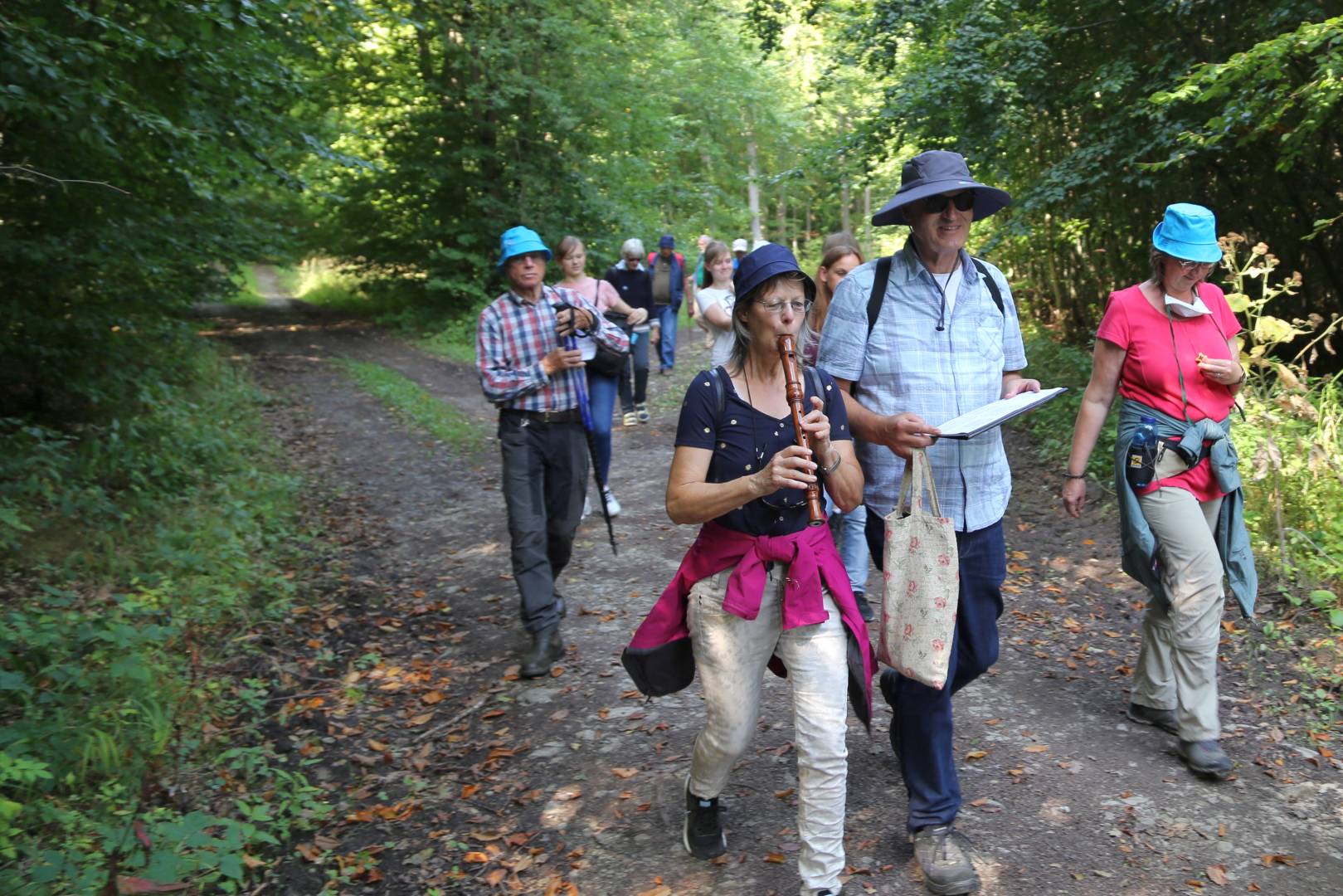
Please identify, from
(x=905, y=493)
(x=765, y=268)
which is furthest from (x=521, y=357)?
(x=905, y=493)

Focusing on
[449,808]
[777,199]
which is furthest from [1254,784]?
[777,199]

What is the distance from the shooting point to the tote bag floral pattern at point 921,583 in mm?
3143

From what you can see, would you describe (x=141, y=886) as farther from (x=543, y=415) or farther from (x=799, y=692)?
(x=543, y=415)

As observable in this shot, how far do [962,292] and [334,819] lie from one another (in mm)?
3315

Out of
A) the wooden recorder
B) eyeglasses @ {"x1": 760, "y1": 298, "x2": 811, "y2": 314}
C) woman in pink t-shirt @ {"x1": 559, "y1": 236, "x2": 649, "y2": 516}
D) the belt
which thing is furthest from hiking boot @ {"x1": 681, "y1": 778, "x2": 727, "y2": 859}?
woman in pink t-shirt @ {"x1": 559, "y1": 236, "x2": 649, "y2": 516}

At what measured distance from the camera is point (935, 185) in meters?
3.24

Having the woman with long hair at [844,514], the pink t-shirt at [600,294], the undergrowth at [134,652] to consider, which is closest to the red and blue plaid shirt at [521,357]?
the woman with long hair at [844,514]

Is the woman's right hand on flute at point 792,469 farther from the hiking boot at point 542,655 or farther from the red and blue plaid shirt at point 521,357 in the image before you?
the hiking boot at point 542,655

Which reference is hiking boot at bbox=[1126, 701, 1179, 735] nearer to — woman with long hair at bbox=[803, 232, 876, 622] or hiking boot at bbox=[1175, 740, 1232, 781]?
hiking boot at bbox=[1175, 740, 1232, 781]

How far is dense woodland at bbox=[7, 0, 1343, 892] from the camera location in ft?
15.6

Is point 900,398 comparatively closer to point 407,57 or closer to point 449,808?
point 449,808

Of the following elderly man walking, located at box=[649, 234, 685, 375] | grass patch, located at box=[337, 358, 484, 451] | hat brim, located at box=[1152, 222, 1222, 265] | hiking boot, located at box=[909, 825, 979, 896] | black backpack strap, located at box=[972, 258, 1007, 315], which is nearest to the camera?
hiking boot, located at box=[909, 825, 979, 896]

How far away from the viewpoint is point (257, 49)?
7.43 meters

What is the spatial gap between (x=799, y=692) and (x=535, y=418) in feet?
9.25
